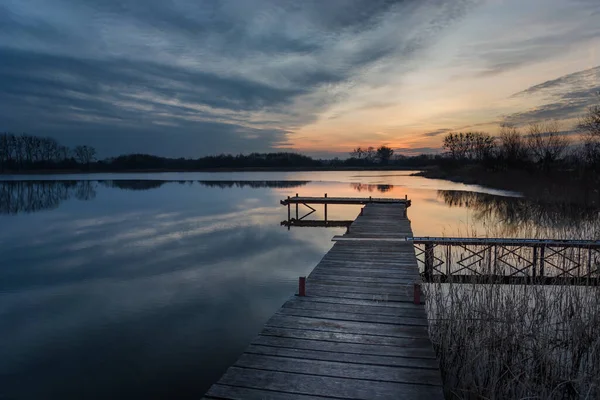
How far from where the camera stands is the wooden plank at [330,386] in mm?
3402

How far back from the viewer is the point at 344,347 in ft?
14.1

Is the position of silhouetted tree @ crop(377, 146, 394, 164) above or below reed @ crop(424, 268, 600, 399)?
above

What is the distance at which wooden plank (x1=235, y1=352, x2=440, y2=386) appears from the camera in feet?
12.0

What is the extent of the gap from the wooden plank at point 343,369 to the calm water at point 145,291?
1.87 metres

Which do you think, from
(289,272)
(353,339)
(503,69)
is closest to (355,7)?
(503,69)

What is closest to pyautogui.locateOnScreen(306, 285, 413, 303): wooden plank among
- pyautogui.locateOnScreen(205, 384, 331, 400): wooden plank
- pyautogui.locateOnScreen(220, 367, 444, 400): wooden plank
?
pyautogui.locateOnScreen(220, 367, 444, 400): wooden plank

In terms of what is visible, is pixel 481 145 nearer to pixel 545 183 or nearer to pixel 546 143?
pixel 546 143

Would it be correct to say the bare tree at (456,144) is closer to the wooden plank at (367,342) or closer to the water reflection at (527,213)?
the water reflection at (527,213)

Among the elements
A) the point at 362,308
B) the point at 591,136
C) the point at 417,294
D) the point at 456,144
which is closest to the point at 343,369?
the point at 362,308

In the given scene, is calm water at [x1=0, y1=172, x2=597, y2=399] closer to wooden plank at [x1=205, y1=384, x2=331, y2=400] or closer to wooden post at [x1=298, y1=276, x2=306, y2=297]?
wooden post at [x1=298, y1=276, x2=306, y2=297]

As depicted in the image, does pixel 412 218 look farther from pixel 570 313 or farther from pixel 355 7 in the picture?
pixel 570 313

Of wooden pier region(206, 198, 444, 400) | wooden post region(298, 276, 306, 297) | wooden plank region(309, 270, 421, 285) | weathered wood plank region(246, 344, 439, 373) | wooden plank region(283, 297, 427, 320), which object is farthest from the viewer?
wooden plank region(309, 270, 421, 285)

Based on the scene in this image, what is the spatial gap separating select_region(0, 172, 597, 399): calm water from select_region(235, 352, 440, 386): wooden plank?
1.87 meters

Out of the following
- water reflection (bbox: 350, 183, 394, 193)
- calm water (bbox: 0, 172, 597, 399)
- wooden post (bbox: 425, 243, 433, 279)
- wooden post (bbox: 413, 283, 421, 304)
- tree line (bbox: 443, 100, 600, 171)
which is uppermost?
tree line (bbox: 443, 100, 600, 171)
